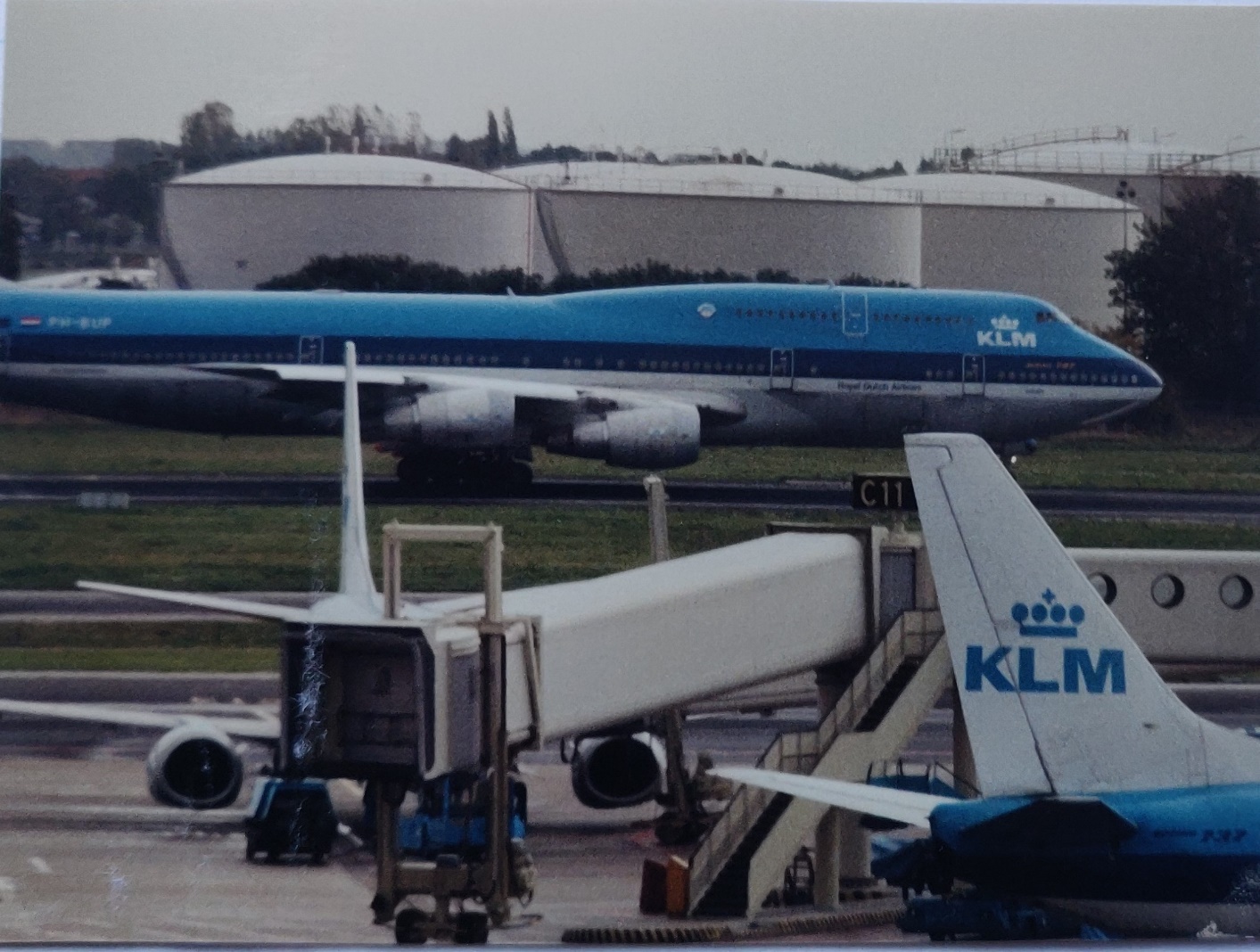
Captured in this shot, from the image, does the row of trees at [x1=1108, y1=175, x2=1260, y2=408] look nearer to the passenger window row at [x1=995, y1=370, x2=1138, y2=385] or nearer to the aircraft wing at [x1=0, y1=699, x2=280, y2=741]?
the passenger window row at [x1=995, y1=370, x2=1138, y2=385]

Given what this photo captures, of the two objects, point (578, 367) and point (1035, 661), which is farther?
point (578, 367)

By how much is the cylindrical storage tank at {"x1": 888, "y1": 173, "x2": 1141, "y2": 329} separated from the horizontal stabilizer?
1740 centimetres

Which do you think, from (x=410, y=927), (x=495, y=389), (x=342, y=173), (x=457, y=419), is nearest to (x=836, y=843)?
(x=410, y=927)

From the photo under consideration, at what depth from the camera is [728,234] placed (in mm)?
33312

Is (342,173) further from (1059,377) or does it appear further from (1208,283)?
(1208,283)

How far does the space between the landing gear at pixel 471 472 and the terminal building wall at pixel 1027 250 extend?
916cm

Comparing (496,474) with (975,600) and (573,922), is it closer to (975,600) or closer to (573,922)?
(573,922)

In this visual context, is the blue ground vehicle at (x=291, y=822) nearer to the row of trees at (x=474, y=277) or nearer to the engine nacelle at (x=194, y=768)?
the engine nacelle at (x=194, y=768)

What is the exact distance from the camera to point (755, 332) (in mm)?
35219

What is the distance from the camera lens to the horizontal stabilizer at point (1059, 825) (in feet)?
55.6

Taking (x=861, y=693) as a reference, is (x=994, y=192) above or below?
above

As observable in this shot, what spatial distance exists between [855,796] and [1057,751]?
2.05 meters

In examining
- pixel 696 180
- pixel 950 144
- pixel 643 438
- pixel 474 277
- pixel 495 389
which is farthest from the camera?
pixel 495 389

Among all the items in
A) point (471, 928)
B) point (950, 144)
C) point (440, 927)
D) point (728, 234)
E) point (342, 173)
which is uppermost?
point (950, 144)
